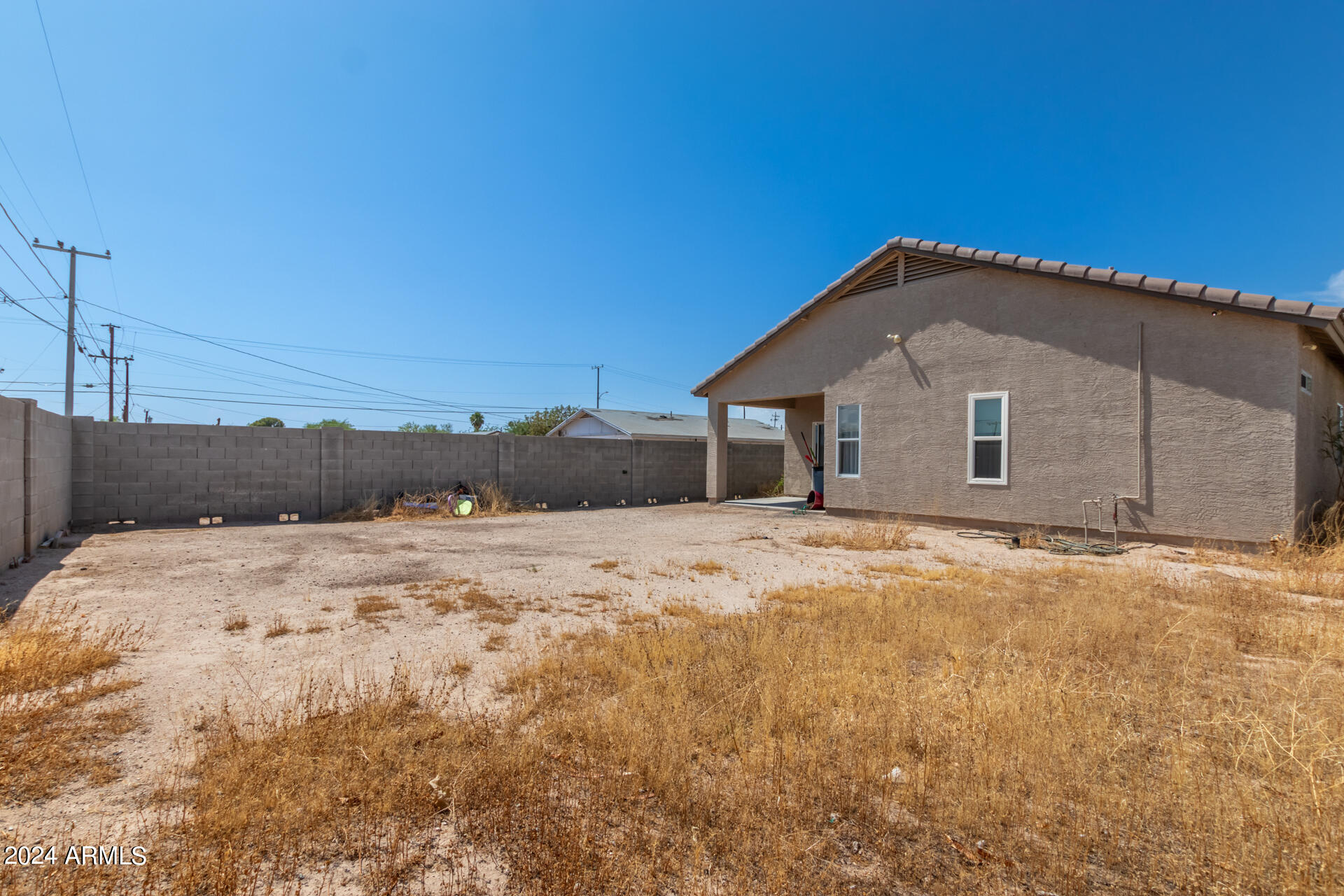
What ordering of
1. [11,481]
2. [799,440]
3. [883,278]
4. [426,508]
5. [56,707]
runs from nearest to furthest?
[56,707] → [11,481] → [883,278] → [426,508] → [799,440]

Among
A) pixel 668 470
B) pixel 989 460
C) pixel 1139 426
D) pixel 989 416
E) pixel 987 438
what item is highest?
pixel 989 416

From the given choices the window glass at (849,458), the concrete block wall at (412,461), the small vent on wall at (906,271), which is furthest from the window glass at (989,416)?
the concrete block wall at (412,461)

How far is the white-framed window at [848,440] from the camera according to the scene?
43.1 ft

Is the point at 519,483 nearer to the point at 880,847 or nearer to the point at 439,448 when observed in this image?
the point at 439,448

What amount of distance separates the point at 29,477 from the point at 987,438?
1404 centimetres

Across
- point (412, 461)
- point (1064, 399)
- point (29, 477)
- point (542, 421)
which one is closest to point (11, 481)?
point (29, 477)

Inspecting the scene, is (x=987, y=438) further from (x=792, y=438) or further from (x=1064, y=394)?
(x=792, y=438)

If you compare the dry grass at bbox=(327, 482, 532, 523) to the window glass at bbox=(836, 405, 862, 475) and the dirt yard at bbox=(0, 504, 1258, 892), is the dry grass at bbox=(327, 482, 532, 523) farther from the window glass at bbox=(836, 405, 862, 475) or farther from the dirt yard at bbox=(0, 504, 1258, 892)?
the window glass at bbox=(836, 405, 862, 475)

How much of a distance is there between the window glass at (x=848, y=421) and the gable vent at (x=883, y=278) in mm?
2437

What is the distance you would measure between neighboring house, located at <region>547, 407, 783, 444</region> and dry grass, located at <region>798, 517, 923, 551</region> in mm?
9295

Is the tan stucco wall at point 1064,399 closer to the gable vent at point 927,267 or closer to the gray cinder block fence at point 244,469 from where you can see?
the gable vent at point 927,267

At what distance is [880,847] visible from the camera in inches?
90.9

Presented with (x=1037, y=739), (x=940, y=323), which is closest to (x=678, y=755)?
(x=1037, y=739)

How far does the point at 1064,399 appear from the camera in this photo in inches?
397
